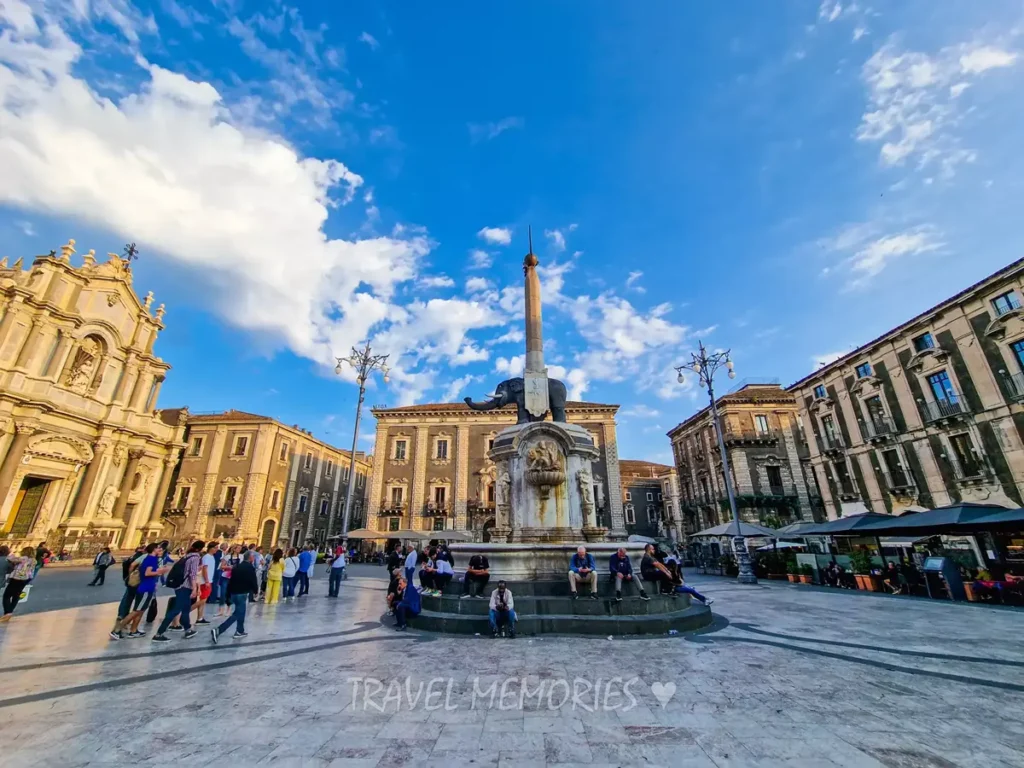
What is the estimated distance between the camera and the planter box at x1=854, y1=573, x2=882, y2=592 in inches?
631

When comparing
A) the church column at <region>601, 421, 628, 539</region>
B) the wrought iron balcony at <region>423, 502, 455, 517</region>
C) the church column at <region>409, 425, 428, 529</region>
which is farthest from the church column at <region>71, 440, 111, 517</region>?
the church column at <region>601, 421, 628, 539</region>

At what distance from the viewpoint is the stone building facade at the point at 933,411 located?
19.8 metres

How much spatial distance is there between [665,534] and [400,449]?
3007cm

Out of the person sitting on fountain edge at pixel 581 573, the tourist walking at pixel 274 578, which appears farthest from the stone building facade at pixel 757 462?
the tourist walking at pixel 274 578

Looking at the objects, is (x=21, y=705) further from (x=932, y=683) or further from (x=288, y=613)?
(x=932, y=683)

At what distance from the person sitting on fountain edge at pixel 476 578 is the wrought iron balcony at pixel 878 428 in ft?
86.2

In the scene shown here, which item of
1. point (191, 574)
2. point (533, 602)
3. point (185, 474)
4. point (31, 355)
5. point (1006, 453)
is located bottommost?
point (533, 602)

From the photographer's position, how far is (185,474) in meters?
39.1

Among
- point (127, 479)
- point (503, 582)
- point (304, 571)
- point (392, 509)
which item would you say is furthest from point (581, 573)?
point (127, 479)

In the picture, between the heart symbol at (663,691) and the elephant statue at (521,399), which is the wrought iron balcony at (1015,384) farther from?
the heart symbol at (663,691)

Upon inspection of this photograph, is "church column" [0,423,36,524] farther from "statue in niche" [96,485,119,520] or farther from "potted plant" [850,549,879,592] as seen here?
"potted plant" [850,549,879,592]

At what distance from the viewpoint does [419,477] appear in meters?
40.1

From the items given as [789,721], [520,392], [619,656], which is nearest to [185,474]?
[520,392]

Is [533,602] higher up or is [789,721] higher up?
[533,602]
